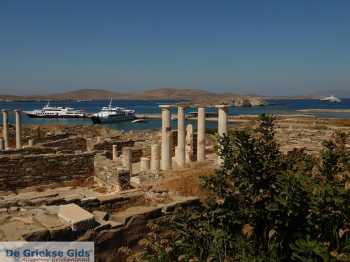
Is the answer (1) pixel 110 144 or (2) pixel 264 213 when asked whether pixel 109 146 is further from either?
(2) pixel 264 213

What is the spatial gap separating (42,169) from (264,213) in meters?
10.6

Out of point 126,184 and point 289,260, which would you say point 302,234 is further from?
point 126,184

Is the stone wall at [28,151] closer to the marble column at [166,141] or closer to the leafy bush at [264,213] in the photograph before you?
the marble column at [166,141]

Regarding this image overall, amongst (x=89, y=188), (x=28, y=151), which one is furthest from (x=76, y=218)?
(x=28, y=151)

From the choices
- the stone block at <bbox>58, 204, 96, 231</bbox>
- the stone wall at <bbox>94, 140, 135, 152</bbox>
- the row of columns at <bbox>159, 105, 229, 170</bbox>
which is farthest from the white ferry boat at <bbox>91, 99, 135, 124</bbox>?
the stone block at <bbox>58, 204, 96, 231</bbox>

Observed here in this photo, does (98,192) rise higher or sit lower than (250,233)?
lower

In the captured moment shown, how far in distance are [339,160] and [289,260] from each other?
1415 mm

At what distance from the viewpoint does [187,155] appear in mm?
17734

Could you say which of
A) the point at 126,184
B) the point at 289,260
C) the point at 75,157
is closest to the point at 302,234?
the point at 289,260

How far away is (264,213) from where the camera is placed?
168 inches

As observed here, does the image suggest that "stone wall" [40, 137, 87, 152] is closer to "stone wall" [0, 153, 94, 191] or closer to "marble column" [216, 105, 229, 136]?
"stone wall" [0, 153, 94, 191]

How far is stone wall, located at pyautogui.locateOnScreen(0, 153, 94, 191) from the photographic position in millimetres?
12469

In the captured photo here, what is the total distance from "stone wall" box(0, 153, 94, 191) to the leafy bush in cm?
942

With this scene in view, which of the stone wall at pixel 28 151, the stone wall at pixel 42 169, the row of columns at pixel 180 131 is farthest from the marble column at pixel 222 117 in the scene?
the stone wall at pixel 28 151
